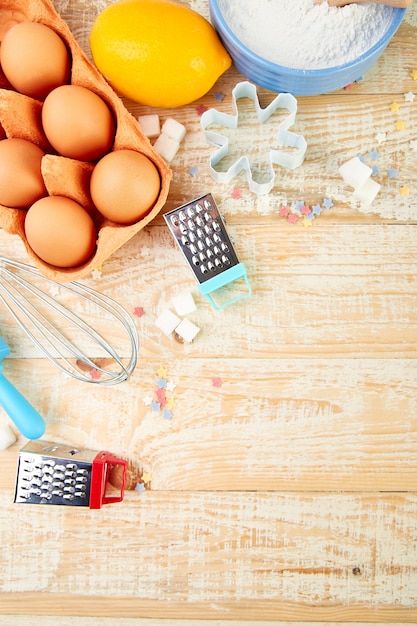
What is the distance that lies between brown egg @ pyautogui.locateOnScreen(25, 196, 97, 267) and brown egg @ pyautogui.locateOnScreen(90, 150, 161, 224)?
3 cm

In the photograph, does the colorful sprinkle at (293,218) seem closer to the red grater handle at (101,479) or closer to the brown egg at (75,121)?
the brown egg at (75,121)

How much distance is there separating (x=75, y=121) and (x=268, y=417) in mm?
393

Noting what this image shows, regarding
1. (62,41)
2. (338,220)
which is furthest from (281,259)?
(62,41)

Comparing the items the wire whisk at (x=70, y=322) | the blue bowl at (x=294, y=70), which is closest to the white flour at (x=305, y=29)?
the blue bowl at (x=294, y=70)

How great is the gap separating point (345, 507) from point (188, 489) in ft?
0.62

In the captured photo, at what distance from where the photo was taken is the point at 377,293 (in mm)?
681

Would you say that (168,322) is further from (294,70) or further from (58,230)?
(294,70)

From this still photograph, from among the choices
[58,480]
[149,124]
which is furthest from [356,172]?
[58,480]

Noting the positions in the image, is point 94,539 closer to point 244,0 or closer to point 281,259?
point 281,259

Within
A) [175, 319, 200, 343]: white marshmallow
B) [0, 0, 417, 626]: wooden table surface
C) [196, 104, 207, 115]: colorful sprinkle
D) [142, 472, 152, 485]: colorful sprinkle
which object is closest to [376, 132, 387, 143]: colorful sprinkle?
[0, 0, 417, 626]: wooden table surface

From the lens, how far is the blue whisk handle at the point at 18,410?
25.0 inches

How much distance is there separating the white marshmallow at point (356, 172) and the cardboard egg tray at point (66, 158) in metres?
0.21

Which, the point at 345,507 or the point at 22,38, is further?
the point at 345,507

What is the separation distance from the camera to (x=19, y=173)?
570 mm
